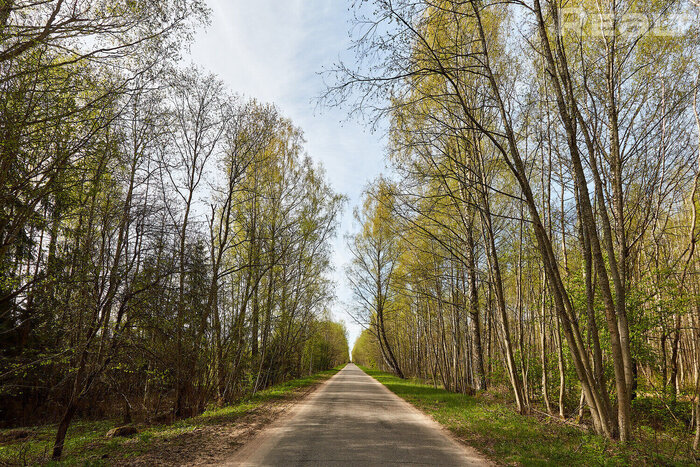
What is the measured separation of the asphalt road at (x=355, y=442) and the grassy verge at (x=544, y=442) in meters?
0.48

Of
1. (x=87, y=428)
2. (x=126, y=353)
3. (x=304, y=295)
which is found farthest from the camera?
(x=304, y=295)

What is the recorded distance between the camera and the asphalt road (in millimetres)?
5090

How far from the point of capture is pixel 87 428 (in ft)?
38.6

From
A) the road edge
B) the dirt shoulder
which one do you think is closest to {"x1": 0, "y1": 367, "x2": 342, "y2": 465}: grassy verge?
the dirt shoulder

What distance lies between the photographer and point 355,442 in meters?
6.15

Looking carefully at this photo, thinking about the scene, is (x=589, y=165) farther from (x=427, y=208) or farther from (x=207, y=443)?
(x=207, y=443)

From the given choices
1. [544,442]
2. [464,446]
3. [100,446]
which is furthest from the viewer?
[100,446]

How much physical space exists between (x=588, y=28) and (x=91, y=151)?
10908 millimetres

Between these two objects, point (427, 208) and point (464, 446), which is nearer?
point (464, 446)

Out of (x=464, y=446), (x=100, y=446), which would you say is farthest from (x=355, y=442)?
(x=100, y=446)

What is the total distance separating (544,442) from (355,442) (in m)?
3.19

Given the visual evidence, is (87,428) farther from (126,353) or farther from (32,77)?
(32,77)

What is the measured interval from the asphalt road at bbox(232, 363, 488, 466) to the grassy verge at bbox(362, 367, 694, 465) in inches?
19.0

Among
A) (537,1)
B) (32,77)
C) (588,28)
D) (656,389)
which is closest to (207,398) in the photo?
(32,77)
